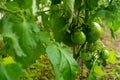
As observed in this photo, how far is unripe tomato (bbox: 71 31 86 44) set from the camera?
140 cm

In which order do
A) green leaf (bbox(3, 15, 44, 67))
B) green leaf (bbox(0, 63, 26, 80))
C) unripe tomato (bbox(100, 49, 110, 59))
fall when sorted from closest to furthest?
green leaf (bbox(0, 63, 26, 80))
green leaf (bbox(3, 15, 44, 67))
unripe tomato (bbox(100, 49, 110, 59))

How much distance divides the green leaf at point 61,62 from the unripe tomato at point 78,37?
172 mm

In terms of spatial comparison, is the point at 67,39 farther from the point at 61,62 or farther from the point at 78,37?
the point at 61,62

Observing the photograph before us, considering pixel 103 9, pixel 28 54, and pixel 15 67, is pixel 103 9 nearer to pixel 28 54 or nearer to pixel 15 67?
pixel 28 54

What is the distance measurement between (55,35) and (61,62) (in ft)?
1.06

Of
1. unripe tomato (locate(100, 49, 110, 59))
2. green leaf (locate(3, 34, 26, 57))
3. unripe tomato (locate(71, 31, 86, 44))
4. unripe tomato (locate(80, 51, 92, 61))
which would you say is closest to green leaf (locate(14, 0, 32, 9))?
green leaf (locate(3, 34, 26, 57))

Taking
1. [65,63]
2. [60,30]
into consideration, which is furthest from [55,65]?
[60,30]

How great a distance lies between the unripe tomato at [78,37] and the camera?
1399 mm

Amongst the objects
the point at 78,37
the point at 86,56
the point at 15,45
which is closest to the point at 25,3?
the point at 15,45

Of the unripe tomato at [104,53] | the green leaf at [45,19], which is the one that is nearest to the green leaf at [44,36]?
the green leaf at [45,19]

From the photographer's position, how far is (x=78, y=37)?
1396mm

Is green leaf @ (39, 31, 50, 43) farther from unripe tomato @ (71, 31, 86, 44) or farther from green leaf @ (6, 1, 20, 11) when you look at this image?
unripe tomato @ (71, 31, 86, 44)

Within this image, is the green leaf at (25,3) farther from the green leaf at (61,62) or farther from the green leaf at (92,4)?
the green leaf at (92,4)

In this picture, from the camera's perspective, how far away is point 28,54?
113 cm
